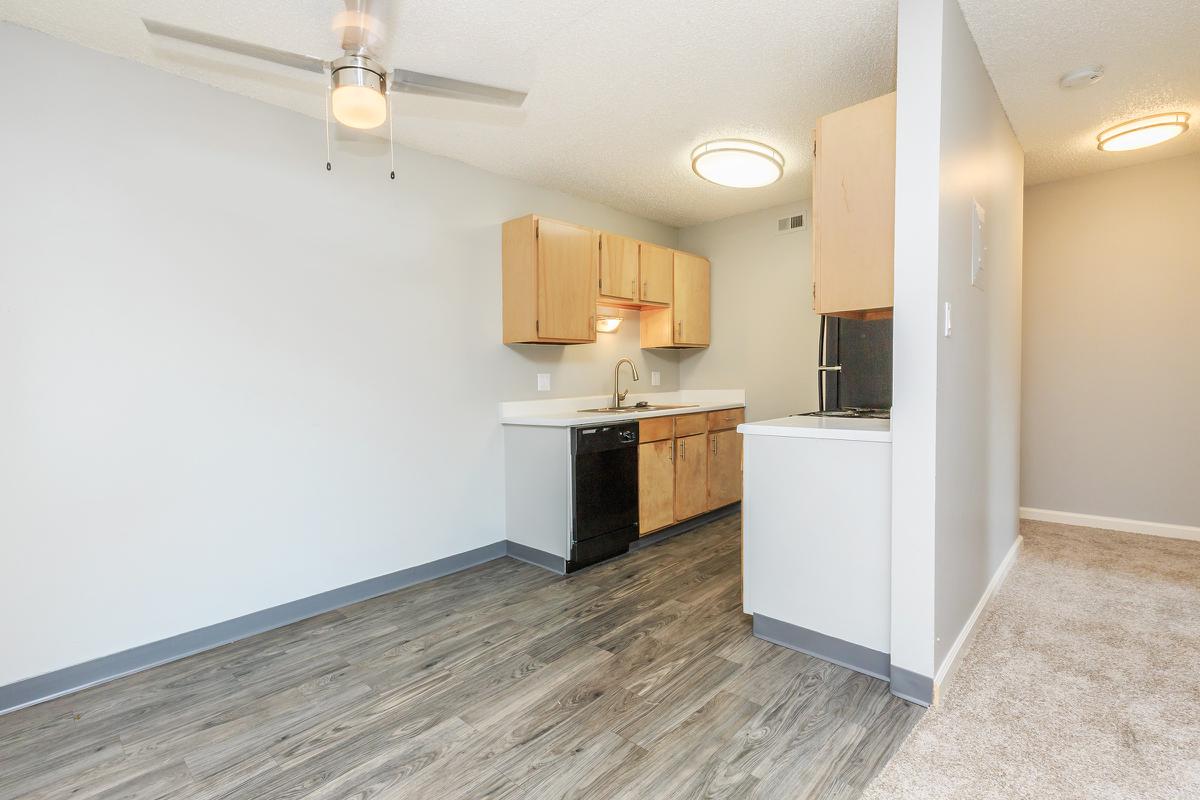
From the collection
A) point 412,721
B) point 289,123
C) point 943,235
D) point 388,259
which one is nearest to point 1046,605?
point 943,235

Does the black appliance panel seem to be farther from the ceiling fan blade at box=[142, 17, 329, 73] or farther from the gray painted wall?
the ceiling fan blade at box=[142, 17, 329, 73]

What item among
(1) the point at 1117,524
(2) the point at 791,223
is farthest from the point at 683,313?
(1) the point at 1117,524

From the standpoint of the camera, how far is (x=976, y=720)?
185 cm

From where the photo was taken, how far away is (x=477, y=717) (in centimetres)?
194

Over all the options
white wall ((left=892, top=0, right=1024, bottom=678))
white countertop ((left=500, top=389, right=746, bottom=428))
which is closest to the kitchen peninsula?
white wall ((left=892, top=0, right=1024, bottom=678))

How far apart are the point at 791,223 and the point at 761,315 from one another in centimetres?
76

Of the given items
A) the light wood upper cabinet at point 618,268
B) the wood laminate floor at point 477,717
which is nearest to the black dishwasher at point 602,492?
the wood laminate floor at point 477,717

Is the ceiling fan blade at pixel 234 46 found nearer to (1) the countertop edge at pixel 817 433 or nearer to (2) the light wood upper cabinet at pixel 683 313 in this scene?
(1) the countertop edge at pixel 817 433

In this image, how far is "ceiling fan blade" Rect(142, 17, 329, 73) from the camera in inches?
60.6

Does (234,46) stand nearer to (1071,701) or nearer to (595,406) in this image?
(595,406)

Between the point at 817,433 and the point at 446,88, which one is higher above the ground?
the point at 446,88

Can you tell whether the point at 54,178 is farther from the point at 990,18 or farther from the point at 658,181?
the point at 990,18

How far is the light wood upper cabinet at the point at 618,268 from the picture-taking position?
13.0ft

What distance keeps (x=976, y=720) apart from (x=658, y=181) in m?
3.41
